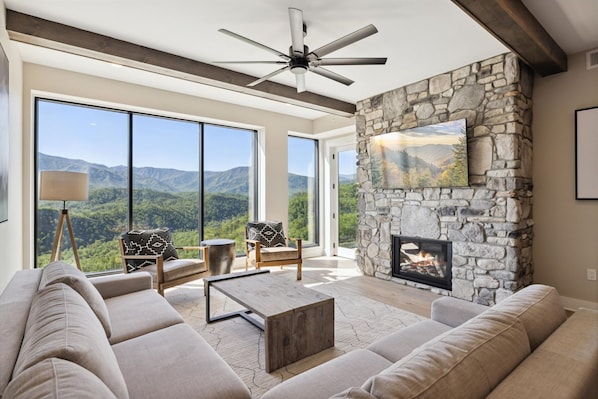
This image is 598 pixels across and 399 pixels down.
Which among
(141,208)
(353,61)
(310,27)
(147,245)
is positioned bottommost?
(147,245)

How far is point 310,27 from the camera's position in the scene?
2.88 meters

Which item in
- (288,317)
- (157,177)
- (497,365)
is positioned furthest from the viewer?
(157,177)

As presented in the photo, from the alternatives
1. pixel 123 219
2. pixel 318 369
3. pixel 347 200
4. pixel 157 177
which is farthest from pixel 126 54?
pixel 347 200

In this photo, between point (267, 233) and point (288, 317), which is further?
point (267, 233)

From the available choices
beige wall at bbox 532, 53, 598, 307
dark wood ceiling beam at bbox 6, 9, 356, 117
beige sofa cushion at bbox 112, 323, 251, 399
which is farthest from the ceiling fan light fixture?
beige wall at bbox 532, 53, 598, 307

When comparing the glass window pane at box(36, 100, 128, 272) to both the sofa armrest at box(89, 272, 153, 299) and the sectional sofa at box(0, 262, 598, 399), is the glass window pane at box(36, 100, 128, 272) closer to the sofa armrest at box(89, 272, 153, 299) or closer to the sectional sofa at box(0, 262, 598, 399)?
the sofa armrest at box(89, 272, 153, 299)

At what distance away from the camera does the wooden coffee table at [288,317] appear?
229 cm

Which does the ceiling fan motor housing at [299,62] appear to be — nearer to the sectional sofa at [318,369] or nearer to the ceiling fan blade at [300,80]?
the ceiling fan blade at [300,80]

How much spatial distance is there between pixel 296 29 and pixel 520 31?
189cm

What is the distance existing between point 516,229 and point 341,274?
8.16 feet

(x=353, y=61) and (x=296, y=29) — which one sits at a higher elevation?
(x=296, y=29)

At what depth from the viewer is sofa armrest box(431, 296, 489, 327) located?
1.89 m

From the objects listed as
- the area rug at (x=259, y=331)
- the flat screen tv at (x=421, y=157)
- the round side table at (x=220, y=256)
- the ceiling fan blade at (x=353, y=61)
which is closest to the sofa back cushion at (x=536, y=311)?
the area rug at (x=259, y=331)

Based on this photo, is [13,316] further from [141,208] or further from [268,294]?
[141,208]
